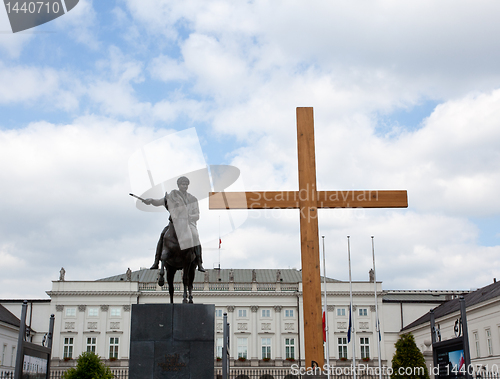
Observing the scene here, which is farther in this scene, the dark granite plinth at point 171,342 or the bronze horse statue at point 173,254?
the bronze horse statue at point 173,254

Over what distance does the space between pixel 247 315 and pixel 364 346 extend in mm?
14931

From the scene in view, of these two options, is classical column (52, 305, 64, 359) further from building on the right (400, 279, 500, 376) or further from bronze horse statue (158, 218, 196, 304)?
bronze horse statue (158, 218, 196, 304)

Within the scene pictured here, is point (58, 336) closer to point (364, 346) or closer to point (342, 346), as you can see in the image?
point (342, 346)

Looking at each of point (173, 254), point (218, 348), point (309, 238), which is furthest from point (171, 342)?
point (218, 348)

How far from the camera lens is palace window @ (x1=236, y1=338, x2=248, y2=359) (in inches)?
2557

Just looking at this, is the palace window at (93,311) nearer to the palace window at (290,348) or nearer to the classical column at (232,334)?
the classical column at (232,334)

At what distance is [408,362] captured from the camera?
3688cm

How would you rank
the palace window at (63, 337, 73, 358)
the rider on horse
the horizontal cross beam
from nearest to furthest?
the rider on horse → the horizontal cross beam → the palace window at (63, 337, 73, 358)

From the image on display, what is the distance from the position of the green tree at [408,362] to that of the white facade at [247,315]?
2692 cm

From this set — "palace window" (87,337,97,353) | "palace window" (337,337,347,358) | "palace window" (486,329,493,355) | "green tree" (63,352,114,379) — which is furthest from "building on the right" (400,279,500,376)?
"palace window" (87,337,97,353)

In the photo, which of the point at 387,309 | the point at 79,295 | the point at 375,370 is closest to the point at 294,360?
the point at 375,370

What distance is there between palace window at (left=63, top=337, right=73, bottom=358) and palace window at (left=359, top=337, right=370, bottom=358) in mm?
35246

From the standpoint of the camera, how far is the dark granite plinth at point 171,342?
31.7 feet

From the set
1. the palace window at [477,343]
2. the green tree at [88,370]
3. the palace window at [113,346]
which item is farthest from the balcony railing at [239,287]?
the palace window at [477,343]
